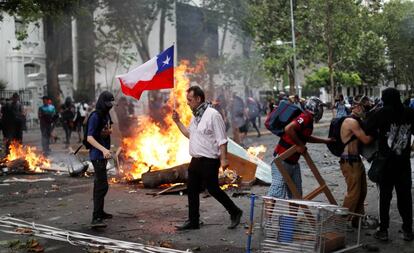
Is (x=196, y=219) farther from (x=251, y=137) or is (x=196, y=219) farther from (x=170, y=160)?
(x=251, y=137)

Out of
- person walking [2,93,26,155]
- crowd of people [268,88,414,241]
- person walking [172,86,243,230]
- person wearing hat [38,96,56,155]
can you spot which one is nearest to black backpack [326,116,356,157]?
crowd of people [268,88,414,241]

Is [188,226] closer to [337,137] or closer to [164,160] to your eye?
[337,137]

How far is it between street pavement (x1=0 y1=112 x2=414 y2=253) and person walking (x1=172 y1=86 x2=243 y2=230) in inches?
11.0

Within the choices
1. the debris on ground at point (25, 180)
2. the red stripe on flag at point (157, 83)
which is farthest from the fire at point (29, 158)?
the red stripe on flag at point (157, 83)

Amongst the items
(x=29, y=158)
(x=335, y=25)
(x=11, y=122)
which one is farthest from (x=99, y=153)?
(x=335, y=25)

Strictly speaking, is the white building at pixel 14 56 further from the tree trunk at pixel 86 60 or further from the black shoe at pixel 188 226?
the black shoe at pixel 188 226

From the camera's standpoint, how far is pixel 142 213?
7.25 meters

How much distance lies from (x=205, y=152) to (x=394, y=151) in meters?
2.01

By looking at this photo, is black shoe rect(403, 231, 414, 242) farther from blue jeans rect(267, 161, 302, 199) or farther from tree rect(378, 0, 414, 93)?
tree rect(378, 0, 414, 93)

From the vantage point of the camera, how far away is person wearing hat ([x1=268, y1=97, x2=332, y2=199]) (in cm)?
527

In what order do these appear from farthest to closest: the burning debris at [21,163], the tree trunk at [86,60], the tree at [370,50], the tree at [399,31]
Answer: the tree at [399,31] < the tree trunk at [86,60] < the tree at [370,50] < the burning debris at [21,163]

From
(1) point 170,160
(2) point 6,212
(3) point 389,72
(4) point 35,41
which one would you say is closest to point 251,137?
(1) point 170,160

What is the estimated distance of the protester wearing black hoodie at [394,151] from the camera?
17.9 ft

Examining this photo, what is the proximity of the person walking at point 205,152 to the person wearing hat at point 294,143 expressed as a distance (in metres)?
0.66
